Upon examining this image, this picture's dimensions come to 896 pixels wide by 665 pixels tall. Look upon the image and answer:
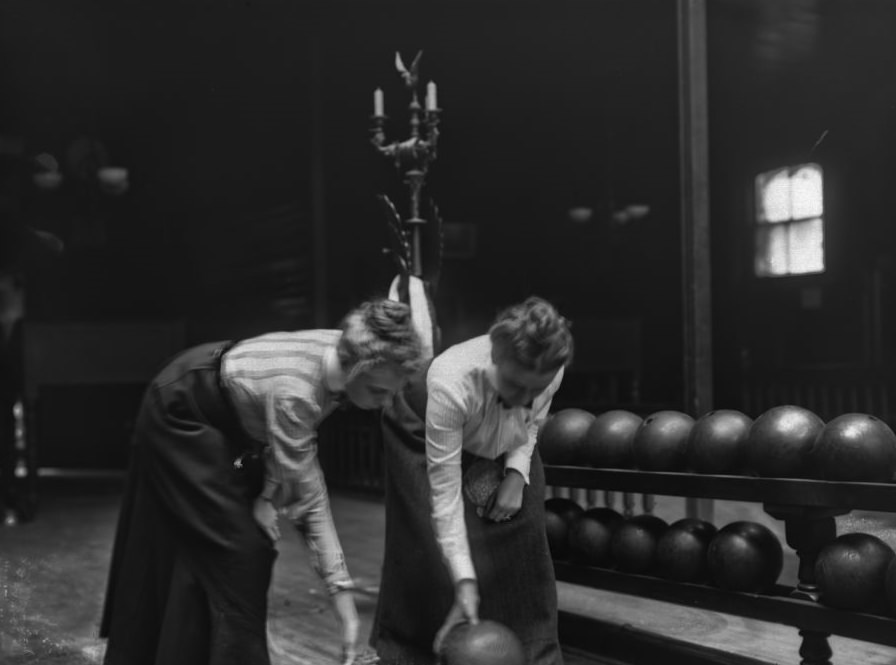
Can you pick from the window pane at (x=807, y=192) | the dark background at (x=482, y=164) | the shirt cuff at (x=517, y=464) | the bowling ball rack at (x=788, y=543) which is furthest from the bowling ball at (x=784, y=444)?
the window pane at (x=807, y=192)

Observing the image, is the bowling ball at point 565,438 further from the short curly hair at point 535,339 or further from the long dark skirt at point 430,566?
the short curly hair at point 535,339

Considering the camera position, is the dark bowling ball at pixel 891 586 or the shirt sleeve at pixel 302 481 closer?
the shirt sleeve at pixel 302 481

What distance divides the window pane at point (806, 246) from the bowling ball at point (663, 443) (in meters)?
6.98

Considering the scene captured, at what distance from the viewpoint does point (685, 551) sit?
143 inches

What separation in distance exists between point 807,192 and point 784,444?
746cm

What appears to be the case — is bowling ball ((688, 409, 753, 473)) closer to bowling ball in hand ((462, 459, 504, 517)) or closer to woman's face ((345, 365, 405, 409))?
bowling ball in hand ((462, 459, 504, 517))

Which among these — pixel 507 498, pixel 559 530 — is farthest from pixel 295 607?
pixel 507 498

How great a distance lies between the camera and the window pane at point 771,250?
34.4ft

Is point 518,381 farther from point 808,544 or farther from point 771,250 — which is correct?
point 771,250

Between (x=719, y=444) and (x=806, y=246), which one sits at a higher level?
(x=806, y=246)

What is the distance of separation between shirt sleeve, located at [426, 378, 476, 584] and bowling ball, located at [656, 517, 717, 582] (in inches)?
50.0

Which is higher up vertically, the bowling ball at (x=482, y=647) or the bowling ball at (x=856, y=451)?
the bowling ball at (x=856, y=451)

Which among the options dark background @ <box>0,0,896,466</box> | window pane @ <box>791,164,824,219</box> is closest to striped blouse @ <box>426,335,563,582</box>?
dark background @ <box>0,0,896,466</box>

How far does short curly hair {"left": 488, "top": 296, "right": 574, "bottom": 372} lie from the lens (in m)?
2.49
